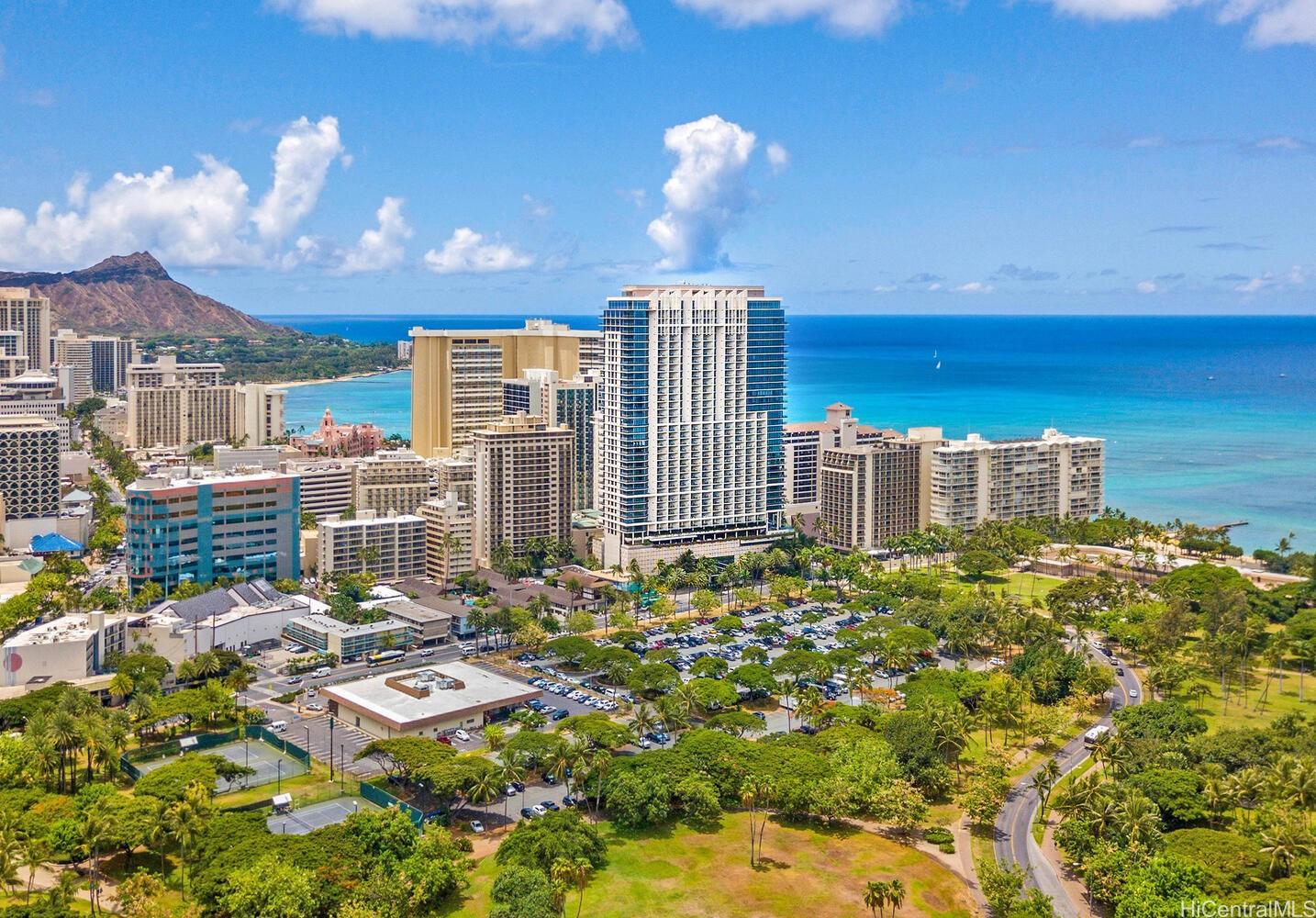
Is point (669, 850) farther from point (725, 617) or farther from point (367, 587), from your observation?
point (367, 587)

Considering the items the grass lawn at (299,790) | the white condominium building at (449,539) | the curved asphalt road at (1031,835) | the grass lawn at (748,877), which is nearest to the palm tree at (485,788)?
the grass lawn at (748,877)

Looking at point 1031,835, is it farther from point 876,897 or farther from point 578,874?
point 578,874

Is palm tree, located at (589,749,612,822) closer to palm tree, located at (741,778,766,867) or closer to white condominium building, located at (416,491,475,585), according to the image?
palm tree, located at (741,778,766,867)

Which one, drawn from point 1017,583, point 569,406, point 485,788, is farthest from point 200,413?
point 485,788

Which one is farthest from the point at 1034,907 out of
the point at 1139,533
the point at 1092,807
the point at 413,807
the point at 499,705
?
the point at 1139,533

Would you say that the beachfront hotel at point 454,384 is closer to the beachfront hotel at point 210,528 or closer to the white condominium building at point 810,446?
the white condominium building at point 810,446

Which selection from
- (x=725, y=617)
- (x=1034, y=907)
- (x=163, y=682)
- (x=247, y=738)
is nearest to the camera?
(x=1034, y=907)

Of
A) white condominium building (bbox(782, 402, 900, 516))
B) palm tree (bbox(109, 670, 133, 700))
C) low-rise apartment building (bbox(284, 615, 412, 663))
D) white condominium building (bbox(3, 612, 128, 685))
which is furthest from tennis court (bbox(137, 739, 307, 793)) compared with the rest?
white condominium building (bbox(782, 402, 900, 516))
